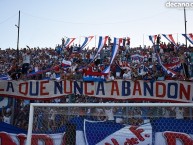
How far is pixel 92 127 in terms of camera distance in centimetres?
675

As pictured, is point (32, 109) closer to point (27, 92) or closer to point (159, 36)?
point (27, 92)

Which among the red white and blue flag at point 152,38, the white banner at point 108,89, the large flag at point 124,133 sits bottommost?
the large flag at point 124,133

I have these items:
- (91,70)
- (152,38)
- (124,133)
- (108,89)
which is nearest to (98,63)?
(152,38)

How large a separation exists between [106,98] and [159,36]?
16.7 m

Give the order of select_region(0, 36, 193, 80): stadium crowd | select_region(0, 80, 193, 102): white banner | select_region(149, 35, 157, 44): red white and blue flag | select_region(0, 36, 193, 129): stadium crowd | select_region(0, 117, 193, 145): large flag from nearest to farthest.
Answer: select_region(0, 117, 193, 145): large flag, select_region(0, 36, 193, 129): stadium crowd, select_region(0, 80, 193, 102): white banner, select_region(0, 36, 193, 80): stadium crowd, select_region(149, 35, 157, 44): red white and blue flag

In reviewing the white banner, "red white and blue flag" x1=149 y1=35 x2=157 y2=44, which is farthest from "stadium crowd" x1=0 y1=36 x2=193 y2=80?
the white banner

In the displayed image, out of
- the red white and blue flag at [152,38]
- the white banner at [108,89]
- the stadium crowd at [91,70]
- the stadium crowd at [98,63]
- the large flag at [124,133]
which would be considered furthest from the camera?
the red white and blue flag at [152,38]

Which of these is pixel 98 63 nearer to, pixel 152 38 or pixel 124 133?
pixel 152 38

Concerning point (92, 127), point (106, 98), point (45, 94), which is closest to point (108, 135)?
point (92, 127)

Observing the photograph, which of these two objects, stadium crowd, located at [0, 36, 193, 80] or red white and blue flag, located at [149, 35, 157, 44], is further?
red white and blue flag, located at [149, 35, 157, 44]

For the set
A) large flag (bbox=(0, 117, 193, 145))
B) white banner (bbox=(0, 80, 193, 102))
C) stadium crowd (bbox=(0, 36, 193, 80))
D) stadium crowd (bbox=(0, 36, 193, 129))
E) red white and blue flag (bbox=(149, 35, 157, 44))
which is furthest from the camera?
red white and blue flag (bbox=(149, 35, 157, 44))

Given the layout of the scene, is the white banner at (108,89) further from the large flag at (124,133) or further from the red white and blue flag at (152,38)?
the red white and blue flag at (152,38)

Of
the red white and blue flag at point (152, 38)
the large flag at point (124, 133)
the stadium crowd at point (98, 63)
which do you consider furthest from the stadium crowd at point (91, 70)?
the red white and blue flag at point (152, 38)

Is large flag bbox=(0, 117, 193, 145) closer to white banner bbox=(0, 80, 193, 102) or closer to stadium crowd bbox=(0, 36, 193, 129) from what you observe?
stadium crowd bbox=(0, 36, 193, 129)
